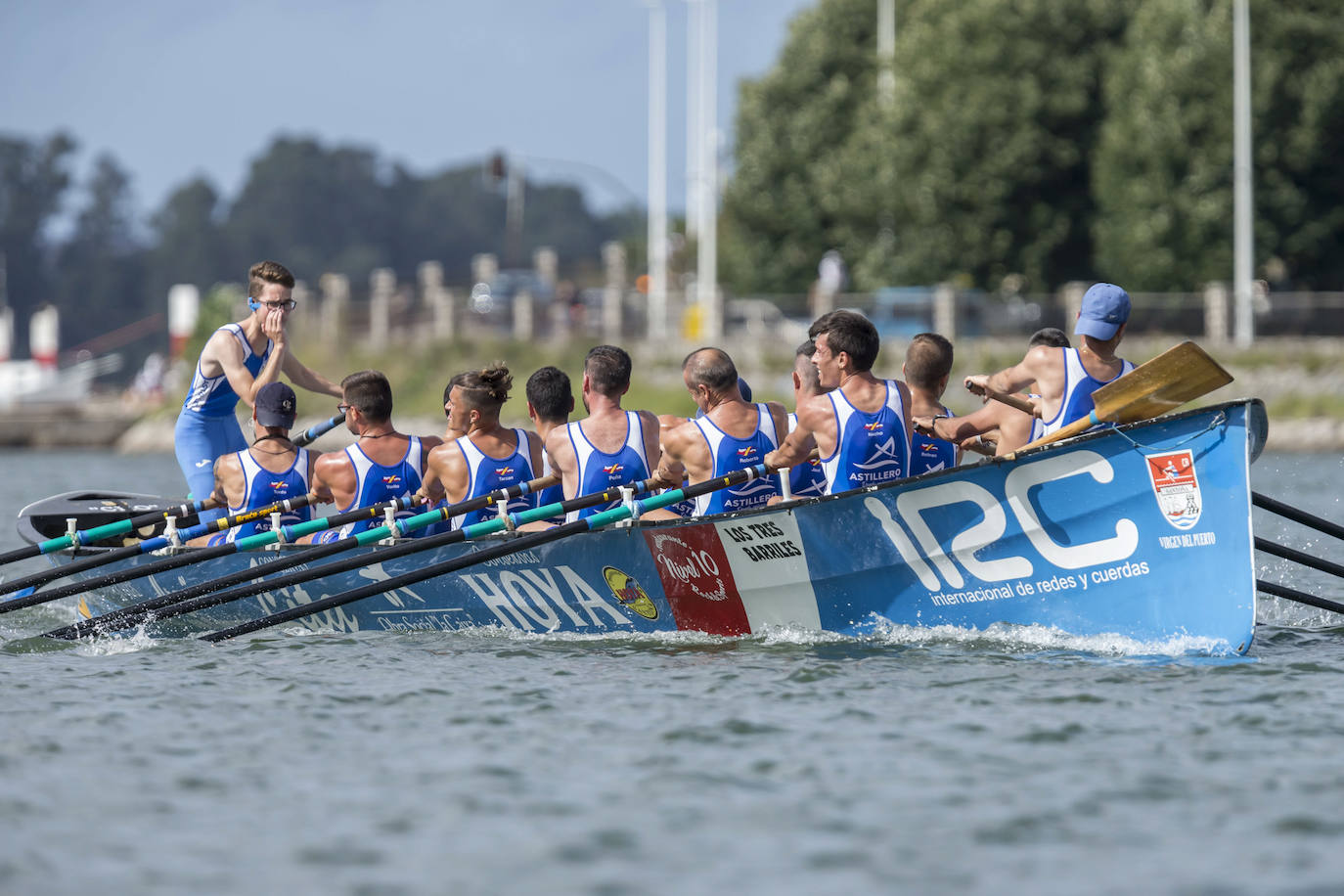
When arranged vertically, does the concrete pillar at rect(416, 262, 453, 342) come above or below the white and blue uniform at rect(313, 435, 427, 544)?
above

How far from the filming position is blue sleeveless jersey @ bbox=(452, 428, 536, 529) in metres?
10.4

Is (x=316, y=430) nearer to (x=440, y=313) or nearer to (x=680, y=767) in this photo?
(x=680, y=767)

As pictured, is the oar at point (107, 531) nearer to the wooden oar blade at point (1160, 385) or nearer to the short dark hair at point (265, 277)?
the short dark hair at point (265, 277)

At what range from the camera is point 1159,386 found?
8.34 meters

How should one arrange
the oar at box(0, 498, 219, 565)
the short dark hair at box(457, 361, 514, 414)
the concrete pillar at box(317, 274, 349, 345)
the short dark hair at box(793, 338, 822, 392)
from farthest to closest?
1. the concrete pillar at box(317, 274, 349, 345)
2. the oar at box(0, 498, 219, 565)
3. the short dark hair at box(793, 338, 822, 392)
4. the short dark hair at box(457, 361, 514, 414)

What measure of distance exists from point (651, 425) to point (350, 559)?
5.99 ft

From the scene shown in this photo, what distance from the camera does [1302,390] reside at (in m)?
30.2

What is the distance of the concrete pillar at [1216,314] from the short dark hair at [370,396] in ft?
75.6

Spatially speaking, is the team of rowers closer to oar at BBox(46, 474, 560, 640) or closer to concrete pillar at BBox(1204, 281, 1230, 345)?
oar at BBox(46, 474, 560, 640)

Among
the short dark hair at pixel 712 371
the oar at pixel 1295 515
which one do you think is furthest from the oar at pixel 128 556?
the oar at pixel 1295 515

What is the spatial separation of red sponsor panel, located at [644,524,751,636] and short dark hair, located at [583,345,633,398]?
87cm

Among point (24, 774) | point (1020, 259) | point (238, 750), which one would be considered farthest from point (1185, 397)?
point (1020, 259)

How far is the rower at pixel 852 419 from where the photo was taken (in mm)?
9305

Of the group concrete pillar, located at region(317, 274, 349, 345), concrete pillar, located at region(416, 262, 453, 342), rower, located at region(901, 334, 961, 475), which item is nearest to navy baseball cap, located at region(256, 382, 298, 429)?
rower, located at region(901, 334, 961, 475)
